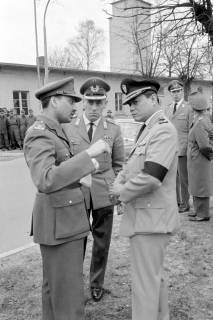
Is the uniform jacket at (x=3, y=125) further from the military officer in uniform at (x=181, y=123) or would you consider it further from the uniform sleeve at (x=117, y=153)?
the uniform sleeve at (x=117, y=153)

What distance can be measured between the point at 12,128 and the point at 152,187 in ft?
59.2

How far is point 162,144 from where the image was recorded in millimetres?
2604

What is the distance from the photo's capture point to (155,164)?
101 inches

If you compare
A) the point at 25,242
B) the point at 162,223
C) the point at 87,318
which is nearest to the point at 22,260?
the point at 25,242

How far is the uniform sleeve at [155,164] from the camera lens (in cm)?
255

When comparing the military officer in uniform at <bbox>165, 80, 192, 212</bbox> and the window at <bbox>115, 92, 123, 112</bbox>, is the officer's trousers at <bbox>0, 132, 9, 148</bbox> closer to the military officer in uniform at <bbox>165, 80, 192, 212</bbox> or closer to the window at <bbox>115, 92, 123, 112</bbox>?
the window at <bbox>115, 92, 123, 112</bbox>

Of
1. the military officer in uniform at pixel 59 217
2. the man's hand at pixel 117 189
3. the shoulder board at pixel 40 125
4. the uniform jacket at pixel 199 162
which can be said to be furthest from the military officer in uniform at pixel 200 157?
the shoulder board at pixel 40 125

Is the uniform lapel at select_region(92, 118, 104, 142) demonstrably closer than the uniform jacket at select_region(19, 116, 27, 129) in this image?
Yes

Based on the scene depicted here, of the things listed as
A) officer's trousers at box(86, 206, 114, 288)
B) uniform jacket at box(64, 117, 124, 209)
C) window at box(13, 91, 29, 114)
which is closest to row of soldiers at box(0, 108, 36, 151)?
window at box(13, 91, 29, 114)

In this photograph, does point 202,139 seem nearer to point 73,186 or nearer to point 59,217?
point 73,186

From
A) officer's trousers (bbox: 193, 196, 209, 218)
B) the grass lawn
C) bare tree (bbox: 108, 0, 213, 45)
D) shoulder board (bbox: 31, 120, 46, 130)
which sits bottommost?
the grass lawn

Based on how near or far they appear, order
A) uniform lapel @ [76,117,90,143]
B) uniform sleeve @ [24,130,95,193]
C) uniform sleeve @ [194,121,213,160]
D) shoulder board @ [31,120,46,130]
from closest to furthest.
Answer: uniform sleeve @ [24,130,95,193]
shoulder board @ [31,120,46,130]
uniform lapel @ [76,117,90,143]
uniform sleeve @ [194,121,213,160]

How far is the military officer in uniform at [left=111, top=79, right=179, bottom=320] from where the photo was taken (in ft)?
8.55

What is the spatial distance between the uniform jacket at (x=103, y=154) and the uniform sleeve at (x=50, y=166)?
114 centimetres
